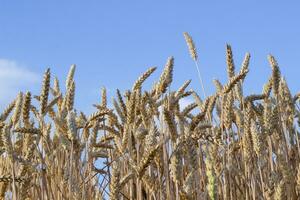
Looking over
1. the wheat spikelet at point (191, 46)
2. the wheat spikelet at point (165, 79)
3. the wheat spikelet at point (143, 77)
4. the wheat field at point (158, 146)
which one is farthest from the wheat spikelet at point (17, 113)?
the wheat spikelet at point (191, 46)

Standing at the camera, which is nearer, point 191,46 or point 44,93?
point 44,93

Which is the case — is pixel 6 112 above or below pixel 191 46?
below

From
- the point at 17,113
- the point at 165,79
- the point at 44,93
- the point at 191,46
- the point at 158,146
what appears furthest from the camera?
the point at 191,46

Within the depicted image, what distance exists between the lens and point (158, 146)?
1.70 meters

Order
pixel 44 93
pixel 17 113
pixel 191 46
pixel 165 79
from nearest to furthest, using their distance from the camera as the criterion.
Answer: pixel 44 93 → pixel 165 79 → pixel 17 113 → pixel 191 46

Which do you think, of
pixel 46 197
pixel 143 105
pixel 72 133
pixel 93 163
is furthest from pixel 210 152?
pixel 93 163

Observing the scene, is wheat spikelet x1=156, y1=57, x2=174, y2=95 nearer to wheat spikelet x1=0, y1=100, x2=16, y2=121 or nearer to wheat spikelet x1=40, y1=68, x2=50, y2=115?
wheat spikelet x1=40, y1=68, x2=50, y2=115

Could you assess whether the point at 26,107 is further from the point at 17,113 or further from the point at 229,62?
the point at 229,62

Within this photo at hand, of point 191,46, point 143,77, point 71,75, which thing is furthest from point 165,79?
point 71,75

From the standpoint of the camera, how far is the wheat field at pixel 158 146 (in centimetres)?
194

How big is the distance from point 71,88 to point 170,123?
723 mm

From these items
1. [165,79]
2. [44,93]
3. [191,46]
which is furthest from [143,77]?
[44,93]

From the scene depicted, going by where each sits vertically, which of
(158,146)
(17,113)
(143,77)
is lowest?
(158,146)

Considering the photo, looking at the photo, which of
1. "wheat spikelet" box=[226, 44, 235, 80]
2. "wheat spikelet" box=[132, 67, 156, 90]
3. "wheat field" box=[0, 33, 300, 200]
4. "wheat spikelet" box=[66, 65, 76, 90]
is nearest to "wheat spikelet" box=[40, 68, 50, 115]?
"wheat field" box=[0, 33, 300, 200]
